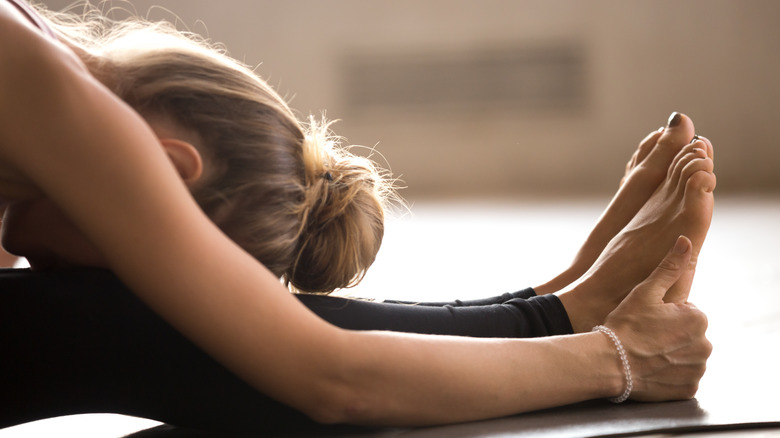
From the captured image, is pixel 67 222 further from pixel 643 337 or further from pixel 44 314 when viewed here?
pixel 643 337

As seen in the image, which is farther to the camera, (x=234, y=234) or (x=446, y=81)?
(x=446, y=81)

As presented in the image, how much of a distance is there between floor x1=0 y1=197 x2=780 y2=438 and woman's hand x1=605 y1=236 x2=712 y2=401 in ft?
0.08

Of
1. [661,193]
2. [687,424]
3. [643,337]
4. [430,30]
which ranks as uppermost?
[430,30]

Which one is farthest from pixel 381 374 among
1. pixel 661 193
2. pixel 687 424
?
pixel 661 193

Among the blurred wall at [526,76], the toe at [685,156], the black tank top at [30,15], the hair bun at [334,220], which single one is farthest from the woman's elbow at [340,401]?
the blurred wall at [526,76]

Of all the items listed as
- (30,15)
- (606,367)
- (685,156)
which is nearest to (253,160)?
(30,15)

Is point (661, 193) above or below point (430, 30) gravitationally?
below

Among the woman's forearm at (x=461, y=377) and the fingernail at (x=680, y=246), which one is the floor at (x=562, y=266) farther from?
the fingernail at (x=680, y=246)

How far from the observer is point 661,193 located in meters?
1.23

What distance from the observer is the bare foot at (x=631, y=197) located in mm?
1301

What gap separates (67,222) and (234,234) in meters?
0.18

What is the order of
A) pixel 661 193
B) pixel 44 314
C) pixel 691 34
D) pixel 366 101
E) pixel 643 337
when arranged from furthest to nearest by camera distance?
pixel 366 101
pixel 691 34
pixel 661 193
pixel 643 337
pixel 44 314

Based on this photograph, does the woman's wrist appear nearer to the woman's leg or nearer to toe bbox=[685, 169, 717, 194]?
the woman's leg

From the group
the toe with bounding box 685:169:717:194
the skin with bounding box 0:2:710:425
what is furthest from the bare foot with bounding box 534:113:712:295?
the skin with bounding box 0:2:710:425
